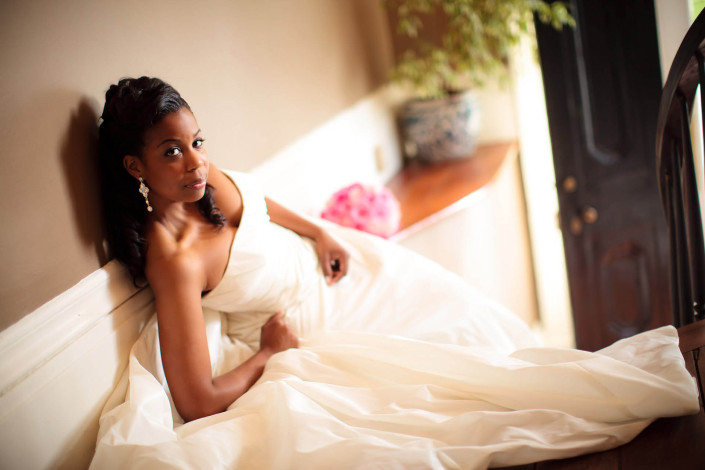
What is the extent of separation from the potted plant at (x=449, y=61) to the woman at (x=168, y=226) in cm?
204

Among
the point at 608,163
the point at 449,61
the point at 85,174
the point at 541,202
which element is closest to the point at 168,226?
the point at 85,174

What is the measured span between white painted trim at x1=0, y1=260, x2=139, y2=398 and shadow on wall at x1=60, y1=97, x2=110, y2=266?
0.25ft

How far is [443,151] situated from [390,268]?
6.00 ft

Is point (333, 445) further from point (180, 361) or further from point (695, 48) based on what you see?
point (695, 48)

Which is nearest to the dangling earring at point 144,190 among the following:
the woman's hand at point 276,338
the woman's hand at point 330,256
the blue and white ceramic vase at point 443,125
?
the woman's hand at point 276,338

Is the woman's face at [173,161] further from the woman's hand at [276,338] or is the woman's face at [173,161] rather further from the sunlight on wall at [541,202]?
the sunlight on wall at [541,202]

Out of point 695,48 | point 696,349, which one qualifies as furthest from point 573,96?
point 696,349

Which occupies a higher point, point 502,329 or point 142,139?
point 142,139

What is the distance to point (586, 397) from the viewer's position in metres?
1.29

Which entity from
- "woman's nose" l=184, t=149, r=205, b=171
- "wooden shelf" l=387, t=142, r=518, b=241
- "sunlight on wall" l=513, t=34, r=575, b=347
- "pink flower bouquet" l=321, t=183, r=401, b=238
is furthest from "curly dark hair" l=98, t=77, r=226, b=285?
"sunlight on wall" l=513, t=34, r=575, b=347

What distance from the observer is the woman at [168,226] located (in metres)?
1.50

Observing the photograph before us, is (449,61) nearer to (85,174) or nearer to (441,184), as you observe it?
(441,184)

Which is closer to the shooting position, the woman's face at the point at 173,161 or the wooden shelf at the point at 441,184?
the woman's face at the point at 173,161

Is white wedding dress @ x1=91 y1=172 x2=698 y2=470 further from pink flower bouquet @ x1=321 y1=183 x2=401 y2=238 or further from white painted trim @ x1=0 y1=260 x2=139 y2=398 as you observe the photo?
pink flower bouquet @ x1=321 y1=183 x2=401 y2=238
